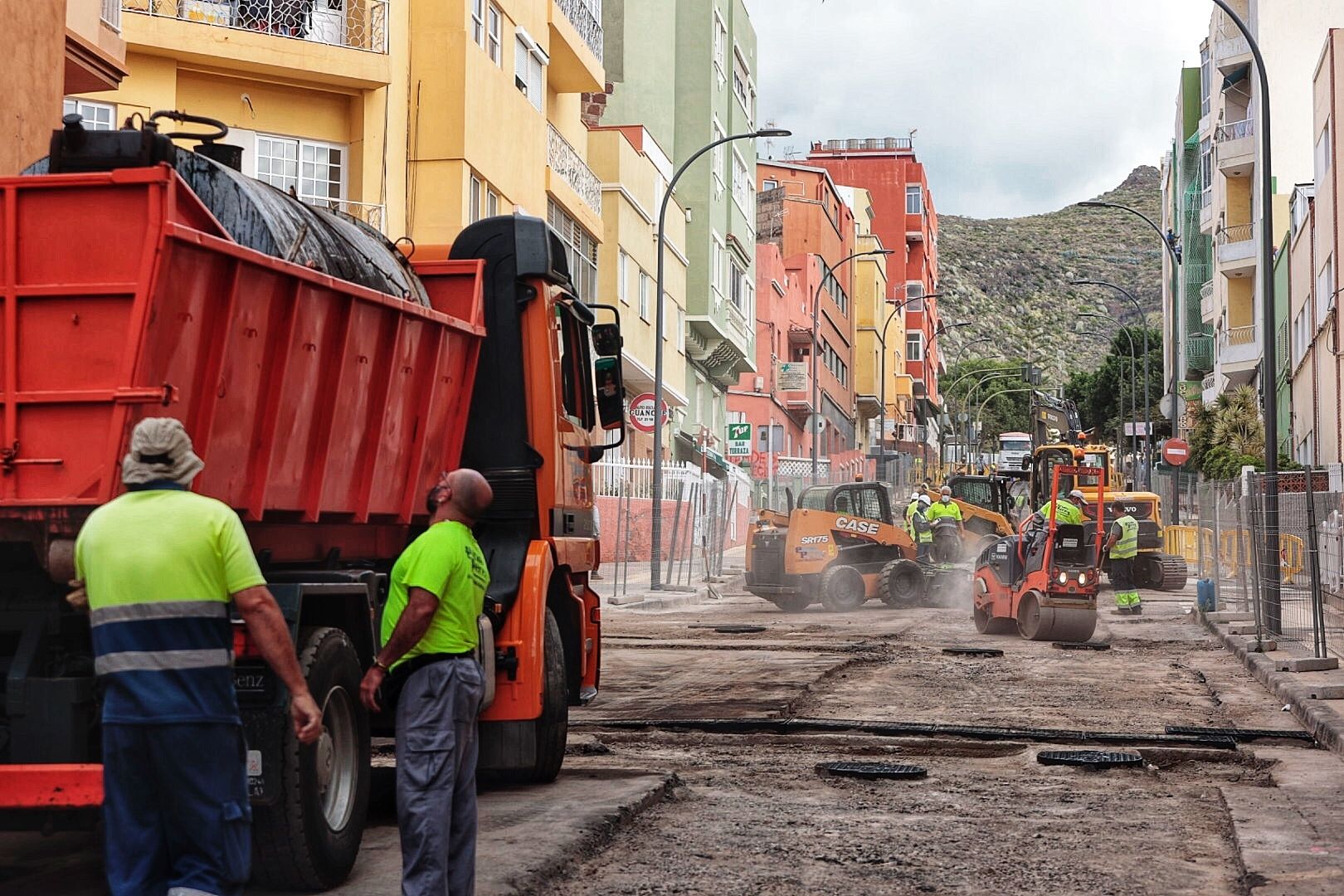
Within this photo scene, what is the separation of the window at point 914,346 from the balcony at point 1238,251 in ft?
211

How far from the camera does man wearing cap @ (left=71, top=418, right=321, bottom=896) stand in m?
5.04

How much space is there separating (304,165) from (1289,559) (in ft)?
54.0

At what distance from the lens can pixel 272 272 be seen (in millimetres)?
6926

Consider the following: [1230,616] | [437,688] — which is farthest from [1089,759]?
[1230,616]

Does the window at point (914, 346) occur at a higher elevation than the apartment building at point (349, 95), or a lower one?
higher

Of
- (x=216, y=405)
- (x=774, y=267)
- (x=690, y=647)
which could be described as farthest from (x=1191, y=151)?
(x=216, y=405)

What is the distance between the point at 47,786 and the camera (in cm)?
588

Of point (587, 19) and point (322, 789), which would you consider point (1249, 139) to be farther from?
point (322, 789)

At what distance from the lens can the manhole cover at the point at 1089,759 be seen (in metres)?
10.7

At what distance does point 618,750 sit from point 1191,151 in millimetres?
68500

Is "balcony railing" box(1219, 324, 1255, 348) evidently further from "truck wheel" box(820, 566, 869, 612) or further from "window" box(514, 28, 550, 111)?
"truck wheel" box(820, 566, 869, 612)

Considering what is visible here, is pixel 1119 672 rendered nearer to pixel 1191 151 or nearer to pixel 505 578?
pixel 505 578

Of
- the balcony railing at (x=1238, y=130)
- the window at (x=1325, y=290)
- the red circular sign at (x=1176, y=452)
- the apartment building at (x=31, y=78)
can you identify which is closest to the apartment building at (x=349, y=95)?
the apartment building at (x=31, y=78)

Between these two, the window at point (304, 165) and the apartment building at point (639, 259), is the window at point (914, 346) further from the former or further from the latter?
the window at point (304, 165)
